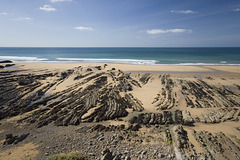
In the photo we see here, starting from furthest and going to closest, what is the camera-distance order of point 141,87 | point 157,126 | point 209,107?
point 141,87, point 209,107, point 157,126

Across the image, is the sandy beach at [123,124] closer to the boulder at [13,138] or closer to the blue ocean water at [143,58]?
the boulder at [13,138]

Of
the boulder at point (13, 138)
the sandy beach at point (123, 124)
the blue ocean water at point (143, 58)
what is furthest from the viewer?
the blue ocean water at point (143, 58)

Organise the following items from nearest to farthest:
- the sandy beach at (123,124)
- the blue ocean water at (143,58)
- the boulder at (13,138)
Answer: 1. the sandy beach at (123,124)
2. the boulder at (13,138)
3. the blue ocean water at (143,58)

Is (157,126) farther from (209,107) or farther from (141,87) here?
(141,87)

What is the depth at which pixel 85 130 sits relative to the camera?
12016 millimetres

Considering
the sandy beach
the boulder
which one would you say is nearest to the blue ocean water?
the sandy beach

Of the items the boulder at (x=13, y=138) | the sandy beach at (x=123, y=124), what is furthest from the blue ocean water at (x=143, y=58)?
the boulder at (x=13, y=138)

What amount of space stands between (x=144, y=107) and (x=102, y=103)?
19.8 feet

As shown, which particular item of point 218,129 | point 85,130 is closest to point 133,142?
point 85,130

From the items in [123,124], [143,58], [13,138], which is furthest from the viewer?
[143,58]

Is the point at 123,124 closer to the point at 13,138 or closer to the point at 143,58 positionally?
the point at 13,138

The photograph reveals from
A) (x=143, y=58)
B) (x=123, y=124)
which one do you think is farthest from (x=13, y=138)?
(x=143, y=58)

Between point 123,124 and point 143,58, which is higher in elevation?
point 143,58

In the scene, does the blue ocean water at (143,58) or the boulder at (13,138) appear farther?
the blue ocean water at (143,58)
